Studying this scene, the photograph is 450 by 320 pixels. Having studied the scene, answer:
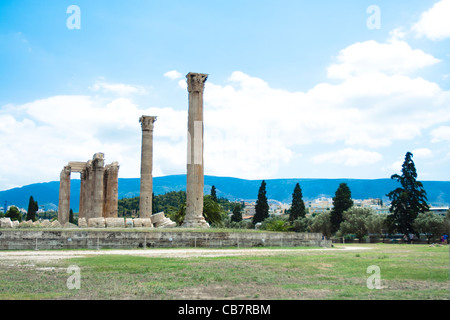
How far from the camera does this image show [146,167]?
1668 inches

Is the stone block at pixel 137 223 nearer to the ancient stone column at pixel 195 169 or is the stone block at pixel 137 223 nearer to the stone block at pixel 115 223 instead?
the stone block at pixel 115 223

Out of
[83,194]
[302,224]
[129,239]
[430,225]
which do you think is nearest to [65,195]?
[83,194]

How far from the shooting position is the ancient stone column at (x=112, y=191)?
44.7 meters

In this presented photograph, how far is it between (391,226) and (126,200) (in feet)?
451

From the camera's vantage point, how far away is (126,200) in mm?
182375

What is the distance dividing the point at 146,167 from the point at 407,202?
117 ft

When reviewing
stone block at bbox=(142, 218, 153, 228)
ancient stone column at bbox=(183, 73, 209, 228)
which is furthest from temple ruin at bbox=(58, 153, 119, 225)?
ancient stone column at bbox=(183, 73, 209, 228)

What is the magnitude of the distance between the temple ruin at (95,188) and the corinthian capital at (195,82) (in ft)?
44.5

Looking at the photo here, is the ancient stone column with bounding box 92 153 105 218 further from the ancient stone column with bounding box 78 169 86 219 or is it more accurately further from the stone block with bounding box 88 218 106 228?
the stone block with bounding box 88 218 106 228

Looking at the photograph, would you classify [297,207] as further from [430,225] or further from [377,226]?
[430,225]

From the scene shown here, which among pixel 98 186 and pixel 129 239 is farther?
pixel 98 186

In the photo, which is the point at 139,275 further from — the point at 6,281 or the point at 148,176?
the point at 148,176

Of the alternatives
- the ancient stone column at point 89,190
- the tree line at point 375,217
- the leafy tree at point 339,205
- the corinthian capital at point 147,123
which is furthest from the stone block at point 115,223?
the leafy tree at point 339,205
